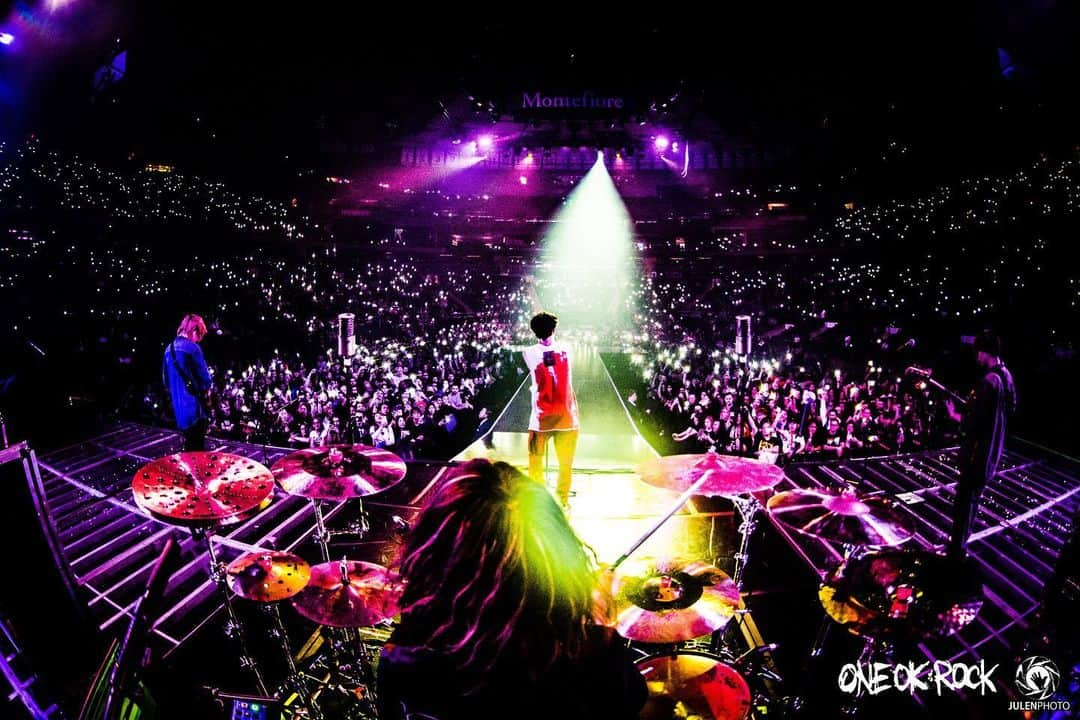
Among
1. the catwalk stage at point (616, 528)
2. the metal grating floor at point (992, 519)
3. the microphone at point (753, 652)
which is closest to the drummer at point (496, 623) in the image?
the microphone at point (753, 652)

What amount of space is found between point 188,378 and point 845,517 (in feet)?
14.8

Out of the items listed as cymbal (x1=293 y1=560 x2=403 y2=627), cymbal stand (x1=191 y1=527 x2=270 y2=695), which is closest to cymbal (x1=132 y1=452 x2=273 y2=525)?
cymbal stand (x1=191 y1=527 x2=270 y2=695)

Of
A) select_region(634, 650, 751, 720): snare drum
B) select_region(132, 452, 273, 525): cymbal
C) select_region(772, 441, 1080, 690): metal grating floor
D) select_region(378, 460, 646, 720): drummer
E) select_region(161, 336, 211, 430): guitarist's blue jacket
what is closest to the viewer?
select_region(378, 460, 646, 720): drummer

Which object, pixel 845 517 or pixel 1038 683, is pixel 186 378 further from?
pixel 1038 683

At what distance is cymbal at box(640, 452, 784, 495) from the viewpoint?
2279mm

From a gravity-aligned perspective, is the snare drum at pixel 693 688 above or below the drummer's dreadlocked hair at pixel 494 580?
below

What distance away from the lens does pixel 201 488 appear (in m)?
1.93

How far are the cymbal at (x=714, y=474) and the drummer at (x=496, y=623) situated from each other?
4.76 feet

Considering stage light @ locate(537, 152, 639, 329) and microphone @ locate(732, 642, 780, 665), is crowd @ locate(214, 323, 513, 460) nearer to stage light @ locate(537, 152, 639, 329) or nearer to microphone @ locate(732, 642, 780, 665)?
microphone @ locate(732, 642, 780, 665)

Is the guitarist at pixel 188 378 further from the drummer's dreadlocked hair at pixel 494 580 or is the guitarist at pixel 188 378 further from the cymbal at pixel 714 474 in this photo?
the drummer's dreadlocked hair at pixel 494 580

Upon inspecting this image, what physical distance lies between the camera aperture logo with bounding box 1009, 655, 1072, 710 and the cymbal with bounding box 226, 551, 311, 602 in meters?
2.98

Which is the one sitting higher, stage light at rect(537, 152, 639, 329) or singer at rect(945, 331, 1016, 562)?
stage light at rect(537, 152, 639, 329)

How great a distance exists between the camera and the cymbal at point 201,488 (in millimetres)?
1800

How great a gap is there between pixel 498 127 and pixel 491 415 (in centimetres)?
491
